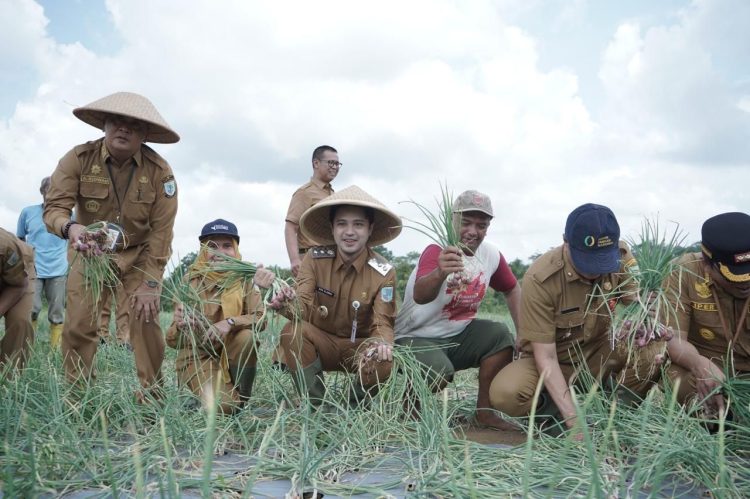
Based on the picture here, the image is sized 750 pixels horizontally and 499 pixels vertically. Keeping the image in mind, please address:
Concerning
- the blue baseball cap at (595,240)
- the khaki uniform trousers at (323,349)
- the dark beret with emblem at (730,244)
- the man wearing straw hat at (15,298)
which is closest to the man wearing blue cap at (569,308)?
the blue baseball cap at (595,240)

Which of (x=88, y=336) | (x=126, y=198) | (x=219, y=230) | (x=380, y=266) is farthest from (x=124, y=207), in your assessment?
(x=380, y=266)

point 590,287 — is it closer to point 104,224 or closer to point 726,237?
point 726,237

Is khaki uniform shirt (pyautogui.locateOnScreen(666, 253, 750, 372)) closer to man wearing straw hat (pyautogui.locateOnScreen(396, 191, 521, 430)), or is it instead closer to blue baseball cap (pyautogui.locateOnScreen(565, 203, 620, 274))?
blue baseball cap (pyautogui.locateOnScreen(565, 203, 620, 274))

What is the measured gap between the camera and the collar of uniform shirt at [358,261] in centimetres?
352

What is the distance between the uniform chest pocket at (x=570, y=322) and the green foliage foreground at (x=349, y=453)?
1.27 feet

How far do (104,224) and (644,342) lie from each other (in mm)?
2608

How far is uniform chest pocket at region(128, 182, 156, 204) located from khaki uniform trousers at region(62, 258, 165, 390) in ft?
1.46

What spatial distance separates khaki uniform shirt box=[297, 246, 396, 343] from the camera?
11.4 feet

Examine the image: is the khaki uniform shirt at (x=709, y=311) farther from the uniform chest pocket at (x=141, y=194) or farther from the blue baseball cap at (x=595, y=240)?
the uniform chest pocket at (x=141, y=194)

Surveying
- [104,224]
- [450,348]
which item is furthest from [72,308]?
[450,348]

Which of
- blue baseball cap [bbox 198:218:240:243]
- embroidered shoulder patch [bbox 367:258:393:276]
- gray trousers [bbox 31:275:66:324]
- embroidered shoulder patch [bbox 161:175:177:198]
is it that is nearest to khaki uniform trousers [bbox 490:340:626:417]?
embroidered shoulder patch [bbox 367:258:393:276]

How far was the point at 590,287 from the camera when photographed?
3186 millimetres

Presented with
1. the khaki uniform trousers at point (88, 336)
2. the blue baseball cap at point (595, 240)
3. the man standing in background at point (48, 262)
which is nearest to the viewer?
the blue baseball cap at point (595, 240)

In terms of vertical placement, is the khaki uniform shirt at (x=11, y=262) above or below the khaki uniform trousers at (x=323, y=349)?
above
